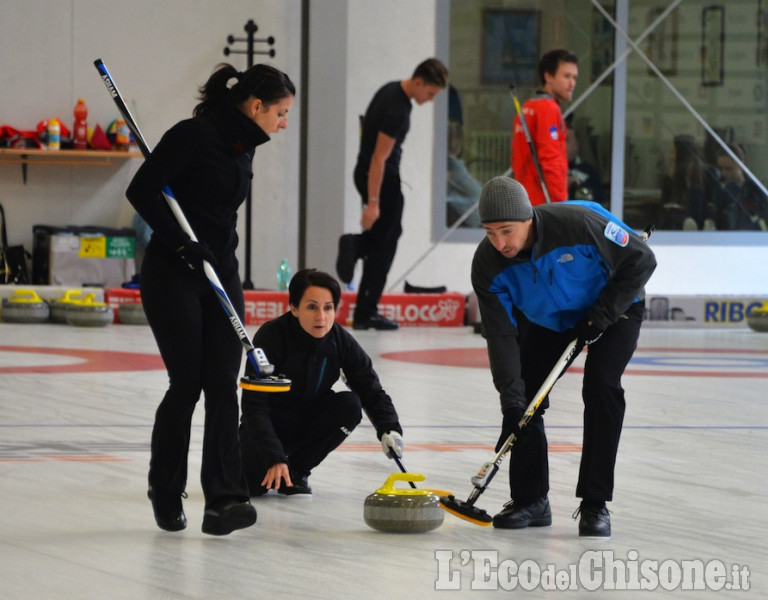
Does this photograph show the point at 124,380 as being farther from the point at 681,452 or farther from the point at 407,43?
the point at 407,43

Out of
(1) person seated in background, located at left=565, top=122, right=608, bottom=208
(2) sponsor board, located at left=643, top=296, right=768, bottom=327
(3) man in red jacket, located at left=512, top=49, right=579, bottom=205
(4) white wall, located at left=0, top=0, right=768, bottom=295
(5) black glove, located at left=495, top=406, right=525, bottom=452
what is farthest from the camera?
(1) person seated in background, located at left=565, top=122, right=608, bottom=208

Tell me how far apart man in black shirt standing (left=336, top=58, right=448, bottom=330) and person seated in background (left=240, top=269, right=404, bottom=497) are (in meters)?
5.23

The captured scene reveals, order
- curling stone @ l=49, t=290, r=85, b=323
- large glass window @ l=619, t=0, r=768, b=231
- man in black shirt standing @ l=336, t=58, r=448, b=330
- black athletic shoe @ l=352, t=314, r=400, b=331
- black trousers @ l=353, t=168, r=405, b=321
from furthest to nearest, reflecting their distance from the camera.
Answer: large glass window @ l=619, t=0, r=768, b=231 < curling stone @ l=49, t=290, r=85, b=323 < black athletic shoe @ l=352, t=314, r=400, b=331 < black trousers @ l=353, t=168, r=405, b=321 < man in black shirt standing @ l=336, t=58, r=448, b=330

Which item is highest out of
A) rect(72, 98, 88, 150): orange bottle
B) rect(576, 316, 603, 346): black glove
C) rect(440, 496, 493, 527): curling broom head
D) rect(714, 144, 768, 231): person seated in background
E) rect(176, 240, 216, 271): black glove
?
rect(72, 98, 88, 150): orange bottle

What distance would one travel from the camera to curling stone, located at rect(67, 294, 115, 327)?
1051cm

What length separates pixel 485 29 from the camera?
13016 mm

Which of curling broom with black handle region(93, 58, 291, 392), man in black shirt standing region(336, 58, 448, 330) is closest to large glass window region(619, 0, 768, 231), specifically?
Result: man in black shirt standing region(336, 58, 448, 330)

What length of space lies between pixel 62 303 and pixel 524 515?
24.9 feet

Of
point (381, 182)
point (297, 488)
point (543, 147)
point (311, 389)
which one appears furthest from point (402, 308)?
point (297, 488)

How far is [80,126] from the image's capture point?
40.5 feet

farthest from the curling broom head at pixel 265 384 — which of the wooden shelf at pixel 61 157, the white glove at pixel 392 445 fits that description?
the wooden shelf at pixel 61 157

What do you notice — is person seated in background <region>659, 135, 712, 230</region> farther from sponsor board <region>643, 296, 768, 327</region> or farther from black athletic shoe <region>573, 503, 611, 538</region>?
black athletic shoe <region>573, 503, 611, 538</region>

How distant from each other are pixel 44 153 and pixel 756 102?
7160 mm

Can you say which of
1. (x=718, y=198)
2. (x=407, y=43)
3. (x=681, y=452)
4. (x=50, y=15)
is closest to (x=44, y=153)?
(x=50, y=15)
